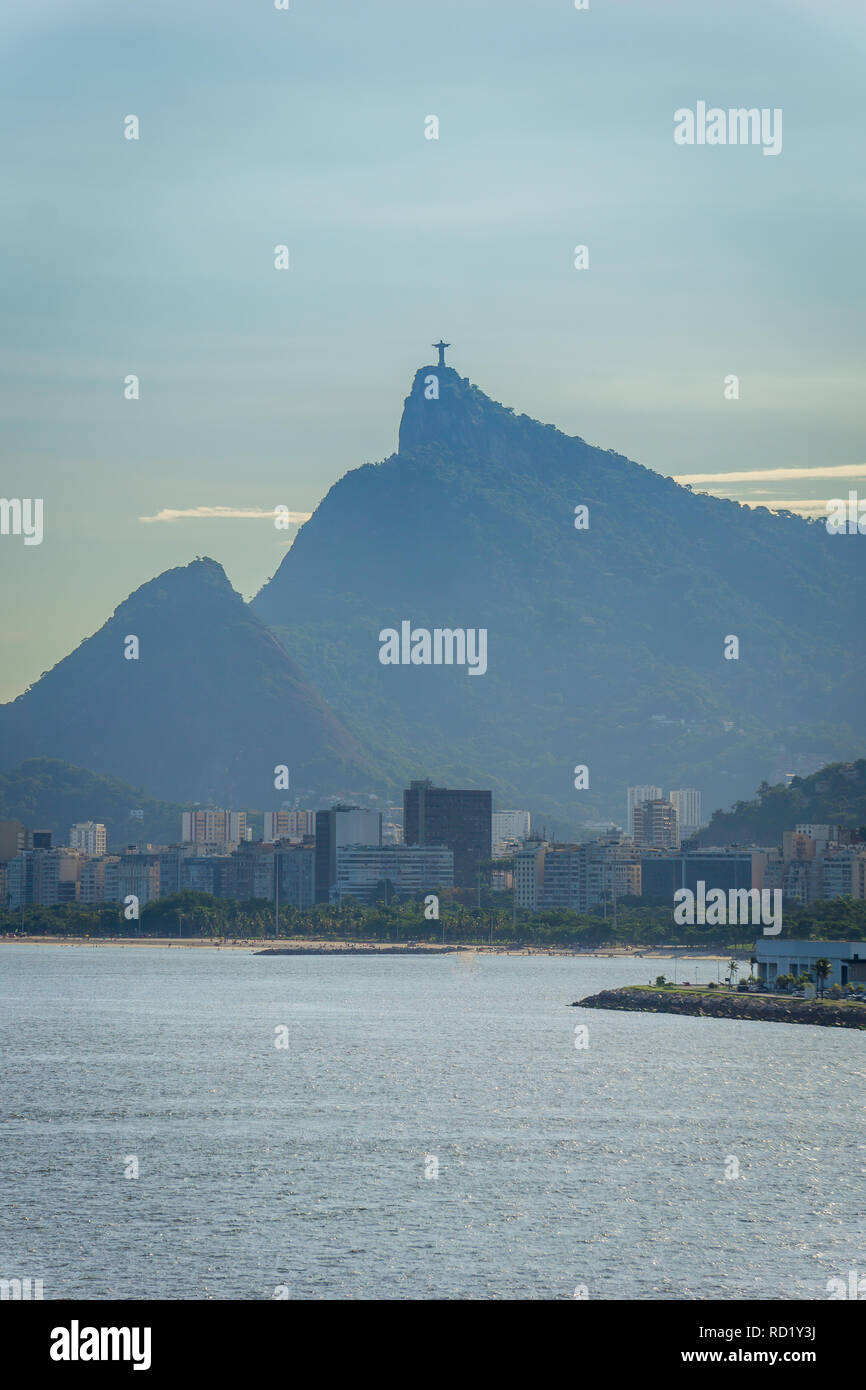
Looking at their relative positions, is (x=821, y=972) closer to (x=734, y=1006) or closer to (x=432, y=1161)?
(x=734, y=1006)

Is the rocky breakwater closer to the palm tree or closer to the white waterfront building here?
the palm tree

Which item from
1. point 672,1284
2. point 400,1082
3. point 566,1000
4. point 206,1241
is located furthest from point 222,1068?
point 566,1000

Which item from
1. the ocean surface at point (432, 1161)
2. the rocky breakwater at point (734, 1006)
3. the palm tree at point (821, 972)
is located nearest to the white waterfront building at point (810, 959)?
the palm tree at point (821, 972)

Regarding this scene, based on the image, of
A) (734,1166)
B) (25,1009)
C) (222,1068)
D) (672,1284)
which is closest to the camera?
(672,1284)

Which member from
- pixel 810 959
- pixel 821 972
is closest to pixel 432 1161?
pixel 821 972

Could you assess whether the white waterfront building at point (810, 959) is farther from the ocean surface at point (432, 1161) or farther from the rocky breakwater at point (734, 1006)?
the ocean surface at point (432, 1161)
